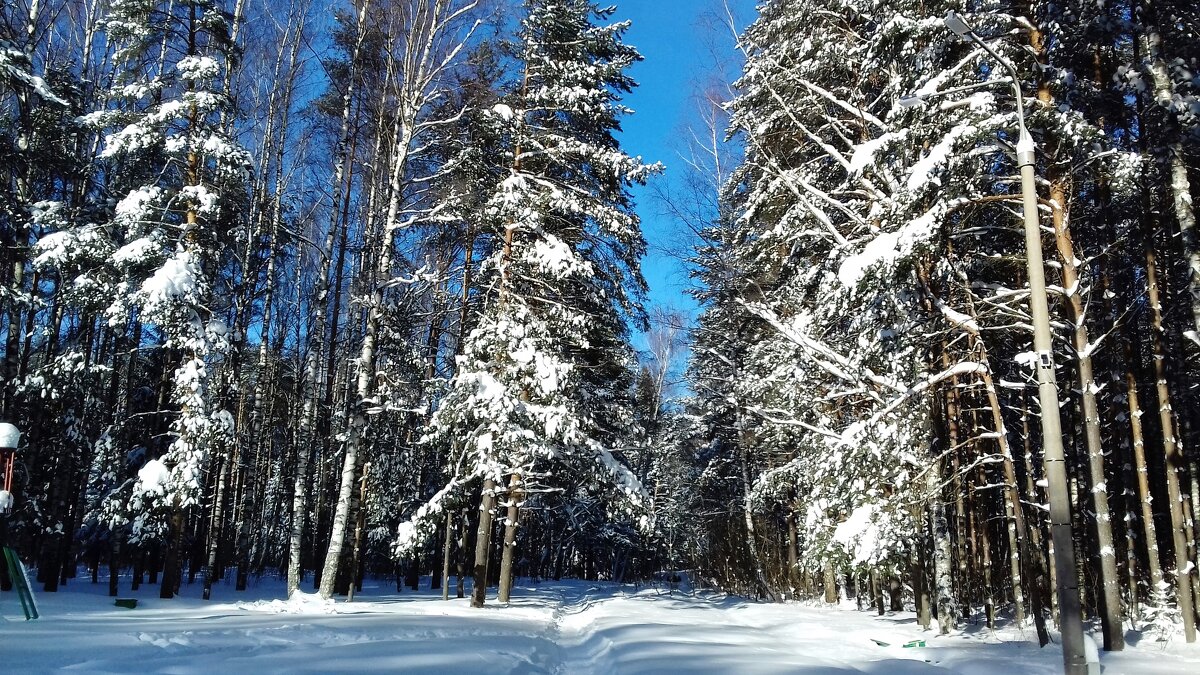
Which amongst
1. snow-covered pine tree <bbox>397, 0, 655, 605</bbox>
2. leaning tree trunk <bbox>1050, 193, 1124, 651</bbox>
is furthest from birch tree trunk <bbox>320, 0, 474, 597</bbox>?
leaning tree trunk <bbox>1050, 193, 1124, 651</bbox>

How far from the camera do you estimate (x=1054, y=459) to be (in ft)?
20.4

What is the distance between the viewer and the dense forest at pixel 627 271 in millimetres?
10016

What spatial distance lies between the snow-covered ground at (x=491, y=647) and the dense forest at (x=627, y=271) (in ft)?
3.37

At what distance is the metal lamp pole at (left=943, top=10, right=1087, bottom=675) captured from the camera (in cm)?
577

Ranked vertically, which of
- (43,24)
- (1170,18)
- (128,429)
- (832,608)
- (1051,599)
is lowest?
(832,608)

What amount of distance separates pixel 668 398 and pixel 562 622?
67.4 ft

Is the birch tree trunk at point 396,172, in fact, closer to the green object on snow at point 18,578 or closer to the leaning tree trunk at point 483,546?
the leaning tree trunk at point 483,546

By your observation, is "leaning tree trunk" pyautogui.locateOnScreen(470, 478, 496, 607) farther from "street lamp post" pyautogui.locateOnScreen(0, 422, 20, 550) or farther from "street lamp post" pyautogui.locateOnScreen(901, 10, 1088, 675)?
"street lamp post" pyautogui.locateOnScreen(901, 10, 1088, 675)

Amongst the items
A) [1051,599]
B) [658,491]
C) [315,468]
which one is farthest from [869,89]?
[658,491]

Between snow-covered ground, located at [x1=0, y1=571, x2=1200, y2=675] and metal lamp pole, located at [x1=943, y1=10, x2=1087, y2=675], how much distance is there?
6.79 feet

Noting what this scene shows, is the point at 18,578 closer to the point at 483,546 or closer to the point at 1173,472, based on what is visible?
the point at 483,546

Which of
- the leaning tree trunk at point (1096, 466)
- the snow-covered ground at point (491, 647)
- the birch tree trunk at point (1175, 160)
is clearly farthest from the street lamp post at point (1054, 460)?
the birch tree trunk at point (1175, 160)

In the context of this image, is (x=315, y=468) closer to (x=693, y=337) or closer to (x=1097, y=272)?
(x=693, y=337)

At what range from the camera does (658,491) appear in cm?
4166
